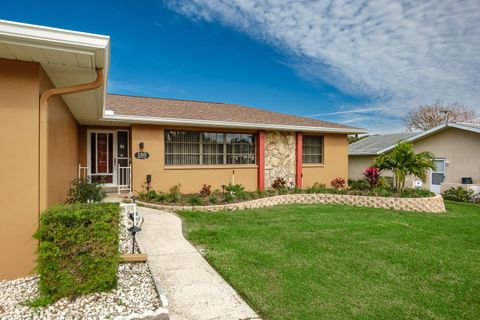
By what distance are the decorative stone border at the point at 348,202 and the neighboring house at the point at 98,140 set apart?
1546 millimetres

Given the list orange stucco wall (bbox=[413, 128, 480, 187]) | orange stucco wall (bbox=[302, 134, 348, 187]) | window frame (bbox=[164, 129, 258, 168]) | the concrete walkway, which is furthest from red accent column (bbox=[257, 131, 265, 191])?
orange stucco wall (bbox=[413, 128, 480, 187])

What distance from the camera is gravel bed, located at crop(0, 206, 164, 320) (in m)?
2.80

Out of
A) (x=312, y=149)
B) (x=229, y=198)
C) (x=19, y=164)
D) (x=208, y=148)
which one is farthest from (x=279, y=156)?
(x=19, y=164)

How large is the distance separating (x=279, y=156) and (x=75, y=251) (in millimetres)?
10384

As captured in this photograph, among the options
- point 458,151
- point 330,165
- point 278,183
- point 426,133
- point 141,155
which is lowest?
point 278,183

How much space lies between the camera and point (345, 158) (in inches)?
563

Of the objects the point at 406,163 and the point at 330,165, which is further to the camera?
the point at 330,165

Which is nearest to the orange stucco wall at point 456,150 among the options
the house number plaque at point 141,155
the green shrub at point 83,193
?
the house number plaque at point 141,155

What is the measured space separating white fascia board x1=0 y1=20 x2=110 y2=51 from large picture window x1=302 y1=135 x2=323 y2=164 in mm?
11161

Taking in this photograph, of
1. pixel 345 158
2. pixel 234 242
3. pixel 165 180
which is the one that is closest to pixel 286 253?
pixel 234 242

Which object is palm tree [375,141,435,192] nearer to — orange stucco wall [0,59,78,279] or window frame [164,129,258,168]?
window frame [164,129,258,168]

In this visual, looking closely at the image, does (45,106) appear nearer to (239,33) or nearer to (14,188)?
(14,188)

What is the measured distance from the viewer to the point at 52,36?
3141mm

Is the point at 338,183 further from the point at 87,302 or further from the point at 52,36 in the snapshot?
the point at 52,36
